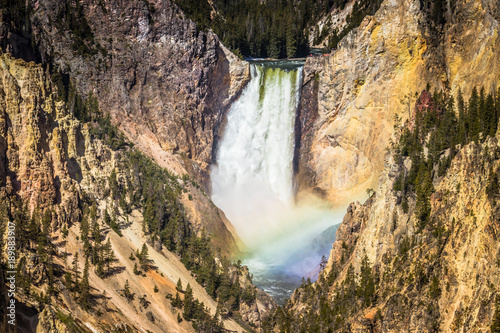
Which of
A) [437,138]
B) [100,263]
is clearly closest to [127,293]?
[100,263]

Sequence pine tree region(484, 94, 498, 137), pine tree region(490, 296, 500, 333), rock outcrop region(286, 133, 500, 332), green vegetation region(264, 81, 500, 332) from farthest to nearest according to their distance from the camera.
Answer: pine tree region(484, 94, 498, 137)
green vegetation region(264, 81, 500, 332)
rock outcrop region(286, 133, 500, 332)
pine tree region(490, 296, 500, 333)

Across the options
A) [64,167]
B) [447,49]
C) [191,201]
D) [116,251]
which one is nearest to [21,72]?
[64,167]

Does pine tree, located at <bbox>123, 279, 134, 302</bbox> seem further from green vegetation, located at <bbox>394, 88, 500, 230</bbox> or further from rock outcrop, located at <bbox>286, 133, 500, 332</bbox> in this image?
green vegetation, located at <bbox>394, 88, 500, 230</bbox>

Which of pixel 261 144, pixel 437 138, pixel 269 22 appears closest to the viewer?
pixel 437 138

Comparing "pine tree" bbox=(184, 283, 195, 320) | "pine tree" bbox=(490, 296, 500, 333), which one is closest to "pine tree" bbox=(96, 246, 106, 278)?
"pine tree" bbox=(184, 283, 195, 320)

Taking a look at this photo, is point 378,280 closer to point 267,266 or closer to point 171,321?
point 171,321

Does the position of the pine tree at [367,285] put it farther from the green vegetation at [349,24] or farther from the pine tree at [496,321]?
the green vegetation at [349,24]

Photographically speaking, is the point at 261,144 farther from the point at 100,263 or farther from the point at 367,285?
the point at 367,285
